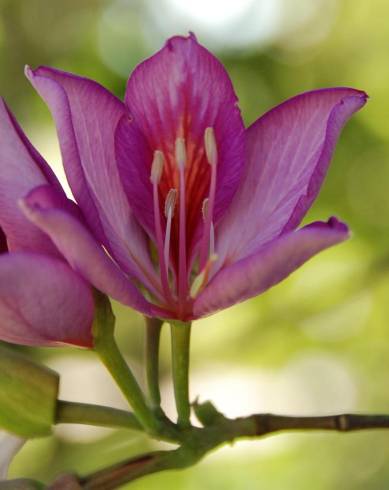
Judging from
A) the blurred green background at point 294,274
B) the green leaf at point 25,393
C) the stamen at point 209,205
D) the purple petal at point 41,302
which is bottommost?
the green leaf at point 25,393

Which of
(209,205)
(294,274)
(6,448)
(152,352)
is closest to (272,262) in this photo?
(209,205)

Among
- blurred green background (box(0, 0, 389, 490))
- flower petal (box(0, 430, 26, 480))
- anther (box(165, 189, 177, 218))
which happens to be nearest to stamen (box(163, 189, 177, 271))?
anther (box(165, 189, 177, 218))

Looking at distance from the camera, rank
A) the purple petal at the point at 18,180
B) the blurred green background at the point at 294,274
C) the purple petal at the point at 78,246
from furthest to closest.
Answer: the blurred green background at the point at 294,274 → the purple petal at the point at 18,180 → the purple petal at the point at 78,246

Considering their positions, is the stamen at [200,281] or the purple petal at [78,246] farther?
the stamen at [200,281]

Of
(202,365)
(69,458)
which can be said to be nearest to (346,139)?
(202,365)

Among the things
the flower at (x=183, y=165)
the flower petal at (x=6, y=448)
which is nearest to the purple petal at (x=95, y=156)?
the flower at (x=183, y=165)

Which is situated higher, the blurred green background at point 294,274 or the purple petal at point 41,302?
the blurred green background at point 294,274

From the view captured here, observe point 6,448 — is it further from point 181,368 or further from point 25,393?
point 181,368

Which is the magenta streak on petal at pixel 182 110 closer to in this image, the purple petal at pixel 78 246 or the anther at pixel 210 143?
the anther at pixel 210 143
